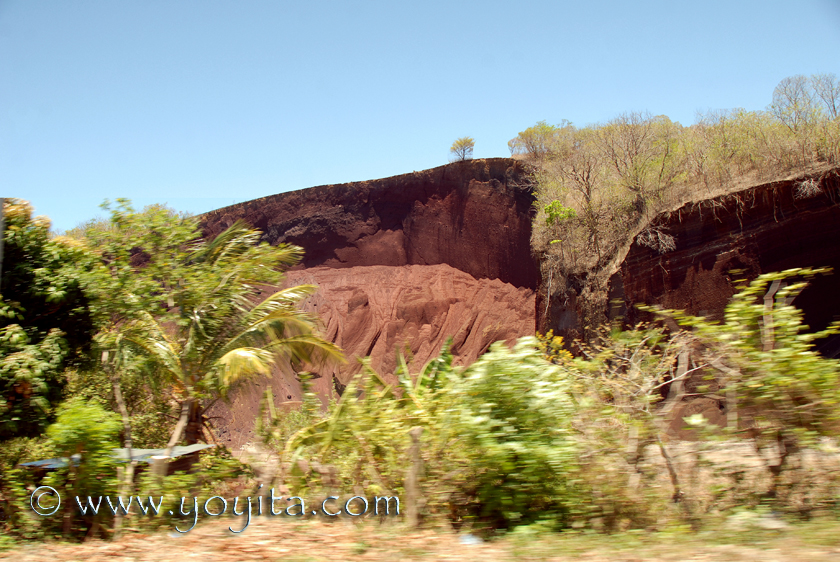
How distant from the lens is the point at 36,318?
26.6 feet

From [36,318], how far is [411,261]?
2347 centimetres

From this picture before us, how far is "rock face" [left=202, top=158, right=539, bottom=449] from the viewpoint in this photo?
26.3 m

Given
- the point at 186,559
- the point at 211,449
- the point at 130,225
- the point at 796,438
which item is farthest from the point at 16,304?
the point at 796,438

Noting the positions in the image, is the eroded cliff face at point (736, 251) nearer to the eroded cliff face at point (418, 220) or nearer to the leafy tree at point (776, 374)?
the leafy tree at point (776, 374)

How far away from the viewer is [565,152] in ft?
79.1

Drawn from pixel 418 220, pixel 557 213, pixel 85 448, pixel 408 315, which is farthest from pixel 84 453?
pixel 418 220

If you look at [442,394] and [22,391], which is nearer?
Result: [442,394]

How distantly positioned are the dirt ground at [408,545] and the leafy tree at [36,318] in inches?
86.1

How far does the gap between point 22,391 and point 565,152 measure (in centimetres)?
2149

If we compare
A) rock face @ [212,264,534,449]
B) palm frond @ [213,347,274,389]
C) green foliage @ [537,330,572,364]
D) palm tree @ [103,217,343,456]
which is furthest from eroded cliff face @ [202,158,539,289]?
palm frond @ [213,347,274,389]

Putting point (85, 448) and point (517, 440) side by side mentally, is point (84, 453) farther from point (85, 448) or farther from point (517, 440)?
point (517, 440)

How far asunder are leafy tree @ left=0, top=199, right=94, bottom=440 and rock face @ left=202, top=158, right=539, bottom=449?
14884 millimetres

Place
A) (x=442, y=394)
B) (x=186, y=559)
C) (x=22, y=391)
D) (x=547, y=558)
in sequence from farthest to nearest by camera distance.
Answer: (x=22, y=391) < (x=442, y=394) < (x=186, y=559) < (x=547, y=558)

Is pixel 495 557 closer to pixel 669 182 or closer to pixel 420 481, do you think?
pixel 420 481
